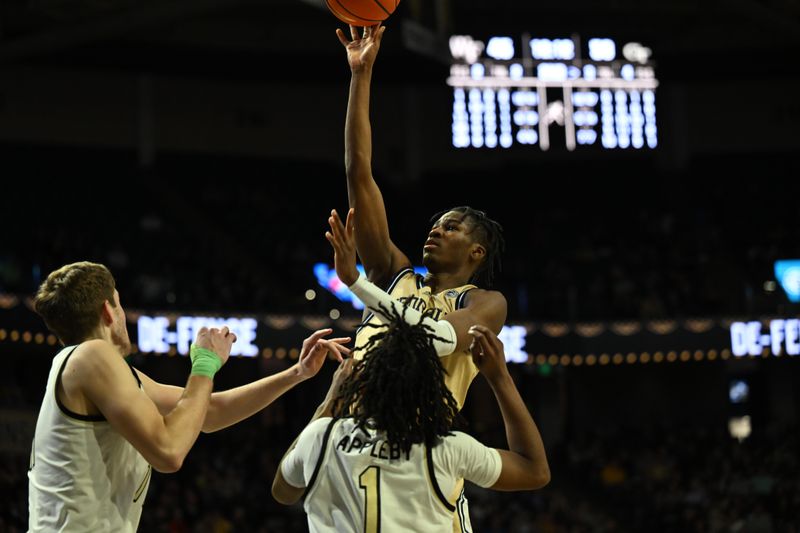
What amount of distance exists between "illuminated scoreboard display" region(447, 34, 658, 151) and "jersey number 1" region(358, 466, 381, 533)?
12663 mm

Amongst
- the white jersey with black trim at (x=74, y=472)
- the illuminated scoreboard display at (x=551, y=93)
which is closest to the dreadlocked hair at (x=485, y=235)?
the white jersey with black trim at (x=74, y=472)

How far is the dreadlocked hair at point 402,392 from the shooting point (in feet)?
10.2

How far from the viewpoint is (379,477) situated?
10.2 feet

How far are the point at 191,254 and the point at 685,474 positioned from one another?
7861mm

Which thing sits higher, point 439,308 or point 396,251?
point 396,251

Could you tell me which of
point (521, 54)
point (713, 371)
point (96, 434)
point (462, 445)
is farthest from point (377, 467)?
point (713, 371)

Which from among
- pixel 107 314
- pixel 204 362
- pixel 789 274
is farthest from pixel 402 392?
pixel 789 274

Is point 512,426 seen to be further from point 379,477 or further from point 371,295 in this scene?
point 371,295

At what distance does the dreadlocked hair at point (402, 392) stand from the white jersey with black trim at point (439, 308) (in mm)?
482

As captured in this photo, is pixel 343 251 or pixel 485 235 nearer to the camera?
pixel 343 251

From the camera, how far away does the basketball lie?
Result: 177 inches

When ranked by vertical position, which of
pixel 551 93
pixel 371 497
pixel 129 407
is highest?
pixel 551 93

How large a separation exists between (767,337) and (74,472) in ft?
46.4

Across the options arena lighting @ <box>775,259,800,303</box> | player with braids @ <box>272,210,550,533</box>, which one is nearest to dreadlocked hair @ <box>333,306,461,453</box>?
player with braids @ <box>272,210,550,533</box>
